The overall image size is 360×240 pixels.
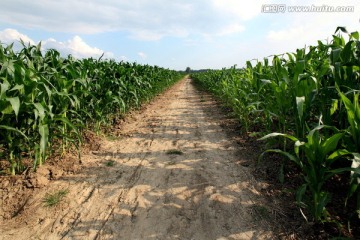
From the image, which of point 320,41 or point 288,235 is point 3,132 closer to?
point 288,235

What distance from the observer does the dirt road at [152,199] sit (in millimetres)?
2393

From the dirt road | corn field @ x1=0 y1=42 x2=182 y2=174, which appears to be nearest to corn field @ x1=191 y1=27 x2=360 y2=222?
the dirt road

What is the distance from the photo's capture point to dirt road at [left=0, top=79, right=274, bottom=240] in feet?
7.85

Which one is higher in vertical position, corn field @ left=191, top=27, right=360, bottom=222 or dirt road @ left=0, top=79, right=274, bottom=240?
corn field @ left=191, top=27, right=360, bottom=222

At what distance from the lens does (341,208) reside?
2.58 meters

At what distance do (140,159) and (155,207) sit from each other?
4.66ft

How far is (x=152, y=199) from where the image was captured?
9.46 ft

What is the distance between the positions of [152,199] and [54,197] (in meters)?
1.09

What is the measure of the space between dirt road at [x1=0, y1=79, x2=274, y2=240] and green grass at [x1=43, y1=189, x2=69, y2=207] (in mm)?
46

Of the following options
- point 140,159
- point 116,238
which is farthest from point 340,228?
point 140,159

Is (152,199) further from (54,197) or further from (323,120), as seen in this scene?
(323,120)

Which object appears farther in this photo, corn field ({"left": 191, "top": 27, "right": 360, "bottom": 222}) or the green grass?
the green grass

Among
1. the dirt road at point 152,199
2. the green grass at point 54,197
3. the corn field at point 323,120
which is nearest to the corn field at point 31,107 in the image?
the green grass at point 54,197

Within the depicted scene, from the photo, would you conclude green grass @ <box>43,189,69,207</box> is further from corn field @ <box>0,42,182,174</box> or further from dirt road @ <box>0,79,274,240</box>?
corn field @ <box>0,42,182,174</box>
